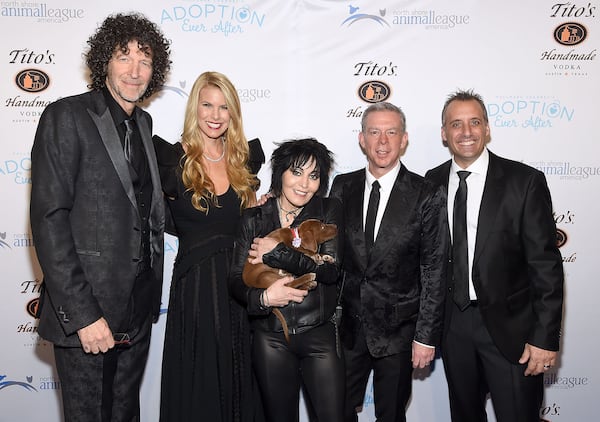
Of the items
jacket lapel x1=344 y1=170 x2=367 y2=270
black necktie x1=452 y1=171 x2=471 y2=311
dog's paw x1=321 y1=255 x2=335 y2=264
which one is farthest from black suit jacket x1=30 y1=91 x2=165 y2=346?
black necktie x1=452 y1=171 x2=471 y2=311

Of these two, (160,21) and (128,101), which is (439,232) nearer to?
(128,101)

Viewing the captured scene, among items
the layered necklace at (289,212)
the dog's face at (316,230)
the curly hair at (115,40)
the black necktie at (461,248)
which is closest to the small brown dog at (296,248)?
the dog's face at (316,230)

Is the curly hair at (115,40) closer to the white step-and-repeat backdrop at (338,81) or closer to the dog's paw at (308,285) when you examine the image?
the white step-and-repeat backdrop at (338,81)

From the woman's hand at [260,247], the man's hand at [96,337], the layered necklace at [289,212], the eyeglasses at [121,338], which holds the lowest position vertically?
the eyeglasses at [121,338]

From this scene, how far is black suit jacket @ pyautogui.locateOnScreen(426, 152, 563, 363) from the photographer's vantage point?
8.25 feet

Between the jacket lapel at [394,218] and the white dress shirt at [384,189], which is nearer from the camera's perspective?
the jacket lapel at [394,218]

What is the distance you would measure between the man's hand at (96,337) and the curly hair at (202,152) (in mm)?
763

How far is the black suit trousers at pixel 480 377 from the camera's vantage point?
101 inches

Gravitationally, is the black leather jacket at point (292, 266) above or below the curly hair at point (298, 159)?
below

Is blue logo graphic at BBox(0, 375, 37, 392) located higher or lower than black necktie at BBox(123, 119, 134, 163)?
lower

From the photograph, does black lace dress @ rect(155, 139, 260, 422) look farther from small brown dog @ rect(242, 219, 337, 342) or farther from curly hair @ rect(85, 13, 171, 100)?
curly hair @ rect(85, 13, 171, 100)

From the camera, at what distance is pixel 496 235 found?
8.31 feet

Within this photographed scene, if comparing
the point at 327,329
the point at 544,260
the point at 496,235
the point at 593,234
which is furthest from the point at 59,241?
the point at 593,234

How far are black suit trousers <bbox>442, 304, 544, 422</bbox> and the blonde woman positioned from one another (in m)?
1.08
